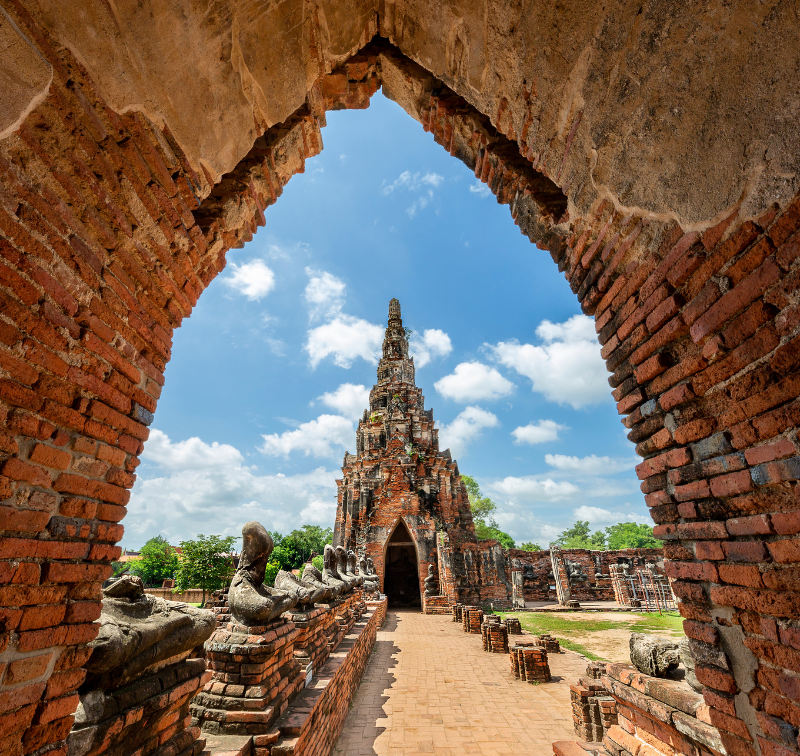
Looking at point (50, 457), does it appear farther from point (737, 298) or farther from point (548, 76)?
point (548, 76)

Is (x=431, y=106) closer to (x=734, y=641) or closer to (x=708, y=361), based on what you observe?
(x=708, y=361)

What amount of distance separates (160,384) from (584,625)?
51.4 feet

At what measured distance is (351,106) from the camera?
3666 mm

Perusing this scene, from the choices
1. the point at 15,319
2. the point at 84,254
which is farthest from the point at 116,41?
the point at 15,319

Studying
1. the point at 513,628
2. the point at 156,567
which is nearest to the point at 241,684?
the point at 513,628

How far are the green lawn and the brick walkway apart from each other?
2.27 metres

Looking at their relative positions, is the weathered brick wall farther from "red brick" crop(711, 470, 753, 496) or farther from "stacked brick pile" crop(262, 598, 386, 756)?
"red brick" crop(711, 470, 753, 496)

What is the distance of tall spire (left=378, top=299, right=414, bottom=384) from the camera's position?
34.7m

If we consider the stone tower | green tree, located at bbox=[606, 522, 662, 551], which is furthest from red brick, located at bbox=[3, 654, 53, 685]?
green tree, located at bbox=[606, 522, 662, 551]

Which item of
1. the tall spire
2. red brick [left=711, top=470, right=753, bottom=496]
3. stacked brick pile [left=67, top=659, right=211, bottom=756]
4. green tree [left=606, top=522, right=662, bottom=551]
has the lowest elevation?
stacked brick pile [left=67, top=659, right=211, bottom=756]

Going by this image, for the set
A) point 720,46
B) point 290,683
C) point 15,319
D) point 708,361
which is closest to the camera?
point 15,319

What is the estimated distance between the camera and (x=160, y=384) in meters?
2.49

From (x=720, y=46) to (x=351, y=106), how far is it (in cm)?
280

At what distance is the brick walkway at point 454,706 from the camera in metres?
4.76
